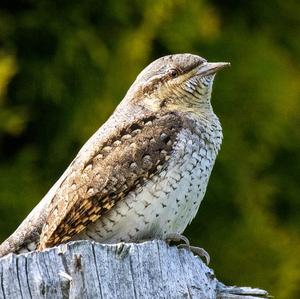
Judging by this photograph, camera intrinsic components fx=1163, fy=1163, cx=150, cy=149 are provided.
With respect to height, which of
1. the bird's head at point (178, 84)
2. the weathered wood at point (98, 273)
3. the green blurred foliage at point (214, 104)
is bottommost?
the weathered wood at point (98, 273)

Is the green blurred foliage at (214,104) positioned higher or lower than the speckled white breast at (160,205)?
higher

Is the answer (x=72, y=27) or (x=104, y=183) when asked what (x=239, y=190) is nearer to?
(x=72, y=27)

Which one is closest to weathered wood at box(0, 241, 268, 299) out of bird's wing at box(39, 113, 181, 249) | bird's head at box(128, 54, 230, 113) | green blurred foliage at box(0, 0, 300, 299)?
bird's wing at box(39, 113, 181, 249)

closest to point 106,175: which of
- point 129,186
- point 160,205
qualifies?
Result: point 129,186

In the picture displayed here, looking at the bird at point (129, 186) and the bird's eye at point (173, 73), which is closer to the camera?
the bird at point (129, 186)

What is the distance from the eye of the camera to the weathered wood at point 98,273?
10.8 ft

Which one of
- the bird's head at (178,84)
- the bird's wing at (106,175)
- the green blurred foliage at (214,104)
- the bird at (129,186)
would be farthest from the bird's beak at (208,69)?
the green blurred foliage at (214,104)

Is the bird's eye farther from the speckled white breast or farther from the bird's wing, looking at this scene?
the speckled white breast

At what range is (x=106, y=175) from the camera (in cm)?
453

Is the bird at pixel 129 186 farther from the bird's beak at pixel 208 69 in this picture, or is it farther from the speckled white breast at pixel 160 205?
the bird's beak at pixel 208 69

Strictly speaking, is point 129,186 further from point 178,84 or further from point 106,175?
point 178,84

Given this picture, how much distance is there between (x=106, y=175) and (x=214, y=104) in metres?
3.65

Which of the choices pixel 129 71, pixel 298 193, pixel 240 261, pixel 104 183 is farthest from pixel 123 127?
pixel 298 193

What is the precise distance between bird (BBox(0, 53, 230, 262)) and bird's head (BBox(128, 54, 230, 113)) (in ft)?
0.59
